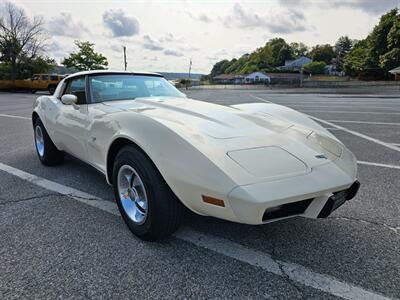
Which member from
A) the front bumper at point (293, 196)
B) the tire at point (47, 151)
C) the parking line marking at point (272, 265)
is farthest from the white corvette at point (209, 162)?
the tire at point (47, 151)

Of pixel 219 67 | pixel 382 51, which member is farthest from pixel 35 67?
pixel 219 67

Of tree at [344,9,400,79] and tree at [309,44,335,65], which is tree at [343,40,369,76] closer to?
tree at [344,9,400,79]

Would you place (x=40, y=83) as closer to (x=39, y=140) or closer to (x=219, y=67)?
(x=39, y=140)

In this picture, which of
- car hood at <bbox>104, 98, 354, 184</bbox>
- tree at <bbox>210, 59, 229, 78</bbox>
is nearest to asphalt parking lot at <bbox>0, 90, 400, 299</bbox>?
car hood at <bbox>104, 98, 354, 184</bbox>

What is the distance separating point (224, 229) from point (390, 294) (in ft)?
3.86

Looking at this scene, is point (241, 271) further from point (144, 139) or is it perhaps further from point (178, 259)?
point (144, 139)

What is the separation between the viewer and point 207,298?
1.70 metres

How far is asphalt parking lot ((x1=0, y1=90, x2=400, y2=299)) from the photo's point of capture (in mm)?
1770

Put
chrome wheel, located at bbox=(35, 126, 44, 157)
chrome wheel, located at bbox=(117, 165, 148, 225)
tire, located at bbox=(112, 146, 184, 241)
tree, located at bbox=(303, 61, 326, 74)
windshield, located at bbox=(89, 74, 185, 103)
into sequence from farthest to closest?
tree, located at bbox=(303, 61, 326, 74)
chrome wheel, located at bbox=(35, 126, 44, 157)
windshield, located at bbox=(89, 74, 185, 103)
chrome wheel, located at bbox=(117, 165, 148, 225)
tire, located at bbox=(112, 146, 184, 241)

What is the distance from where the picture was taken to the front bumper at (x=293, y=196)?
1685mm

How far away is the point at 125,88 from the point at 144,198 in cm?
153

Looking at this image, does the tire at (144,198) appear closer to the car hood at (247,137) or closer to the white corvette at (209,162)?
the white corvette at (209,162)

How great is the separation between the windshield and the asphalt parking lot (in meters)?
1.05

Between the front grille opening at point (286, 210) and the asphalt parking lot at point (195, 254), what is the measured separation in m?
0.39
